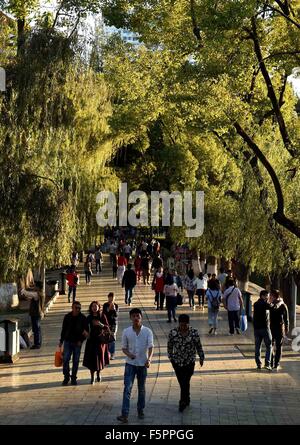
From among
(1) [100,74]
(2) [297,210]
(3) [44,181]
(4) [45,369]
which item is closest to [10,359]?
(4) [45,369]

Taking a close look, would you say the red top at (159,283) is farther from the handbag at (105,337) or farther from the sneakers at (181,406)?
the sneakers at (181,406)

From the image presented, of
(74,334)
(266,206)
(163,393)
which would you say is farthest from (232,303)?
(163,393)

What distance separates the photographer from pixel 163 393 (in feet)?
45.8

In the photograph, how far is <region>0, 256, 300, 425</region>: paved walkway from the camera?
12055 millimetres

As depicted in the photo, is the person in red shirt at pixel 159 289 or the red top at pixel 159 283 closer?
the red top at pixel 159 283

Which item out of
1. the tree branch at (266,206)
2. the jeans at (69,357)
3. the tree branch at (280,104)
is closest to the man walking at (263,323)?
the jeans at (69,357)

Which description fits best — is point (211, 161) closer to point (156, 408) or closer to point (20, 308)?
point (20, 308)

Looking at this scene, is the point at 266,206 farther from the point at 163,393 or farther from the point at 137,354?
the point at 137,354

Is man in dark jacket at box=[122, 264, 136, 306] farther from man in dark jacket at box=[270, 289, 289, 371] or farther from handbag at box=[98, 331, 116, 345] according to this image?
handbag at box=[98, 331, 116, 345]

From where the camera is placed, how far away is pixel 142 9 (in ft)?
73.9

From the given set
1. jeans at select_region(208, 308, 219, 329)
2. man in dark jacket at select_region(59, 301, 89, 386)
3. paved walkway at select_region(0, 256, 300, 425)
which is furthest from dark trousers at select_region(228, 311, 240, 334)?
man in dark jacket at select_region(59, 301, 89, 386)

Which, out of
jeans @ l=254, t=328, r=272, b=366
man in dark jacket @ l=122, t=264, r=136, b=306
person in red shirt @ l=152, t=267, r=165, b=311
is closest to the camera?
jeans @ l=254, t=328, r=272, b=366

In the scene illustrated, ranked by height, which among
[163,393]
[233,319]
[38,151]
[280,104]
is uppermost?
[280,104]

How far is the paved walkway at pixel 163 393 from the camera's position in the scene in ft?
39.5
